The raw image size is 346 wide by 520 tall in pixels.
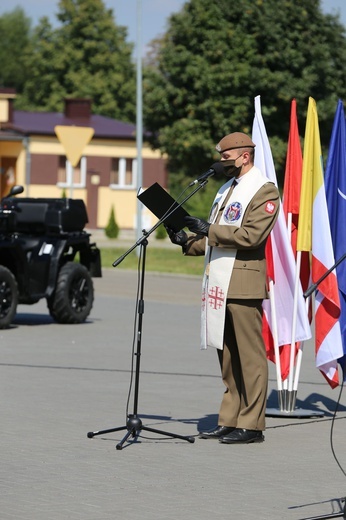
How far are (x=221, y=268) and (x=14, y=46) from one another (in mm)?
103425

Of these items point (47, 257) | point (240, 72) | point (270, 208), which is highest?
point (240, 72)

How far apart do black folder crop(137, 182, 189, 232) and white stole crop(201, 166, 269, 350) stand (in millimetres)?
322

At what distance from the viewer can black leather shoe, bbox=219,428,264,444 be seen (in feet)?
28.2

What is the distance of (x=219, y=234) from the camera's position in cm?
842

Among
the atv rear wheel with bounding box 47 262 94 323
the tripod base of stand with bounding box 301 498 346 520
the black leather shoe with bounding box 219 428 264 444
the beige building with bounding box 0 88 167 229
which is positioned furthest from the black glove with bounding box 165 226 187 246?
the beige building with bounding box 0 88 167 229

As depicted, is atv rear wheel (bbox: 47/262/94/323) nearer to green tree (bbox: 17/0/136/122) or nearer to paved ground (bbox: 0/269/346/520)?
paved ground (bbox: 0/269/346/520)

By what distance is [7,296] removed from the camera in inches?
621

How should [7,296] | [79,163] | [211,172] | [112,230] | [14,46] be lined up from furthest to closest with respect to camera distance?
[14,46]
[79,163]
[112,230]
[7,296]
[211,172]

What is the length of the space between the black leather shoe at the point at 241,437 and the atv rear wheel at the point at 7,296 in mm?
7416

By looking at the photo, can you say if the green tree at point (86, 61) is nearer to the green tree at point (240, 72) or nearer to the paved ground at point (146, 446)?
the green tree at point (240, 72)

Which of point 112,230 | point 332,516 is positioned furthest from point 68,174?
point 332,516

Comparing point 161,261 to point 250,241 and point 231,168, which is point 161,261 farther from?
point 250,241

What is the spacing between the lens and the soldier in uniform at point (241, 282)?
854 centimetres

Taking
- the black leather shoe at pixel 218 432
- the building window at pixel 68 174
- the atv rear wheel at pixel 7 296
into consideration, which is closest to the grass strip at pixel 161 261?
the atv rear wheel at pixel 7 296
